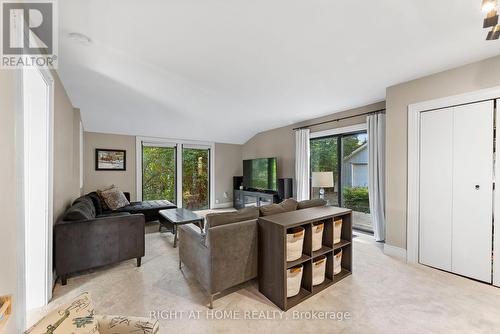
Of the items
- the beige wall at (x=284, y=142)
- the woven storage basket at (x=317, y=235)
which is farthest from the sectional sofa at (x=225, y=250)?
the beige wall at (x=284, y=142)

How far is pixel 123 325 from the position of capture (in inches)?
39.7

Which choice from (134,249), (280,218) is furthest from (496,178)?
(134,249)

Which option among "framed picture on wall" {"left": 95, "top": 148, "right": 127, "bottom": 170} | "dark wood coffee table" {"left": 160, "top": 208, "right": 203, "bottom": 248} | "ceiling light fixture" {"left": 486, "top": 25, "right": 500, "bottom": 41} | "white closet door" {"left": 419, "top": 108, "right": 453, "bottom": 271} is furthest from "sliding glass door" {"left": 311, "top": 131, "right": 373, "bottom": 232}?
"framed picture on wall" {"left": 95, "top": 148, "right": 127, "bottom": 170}

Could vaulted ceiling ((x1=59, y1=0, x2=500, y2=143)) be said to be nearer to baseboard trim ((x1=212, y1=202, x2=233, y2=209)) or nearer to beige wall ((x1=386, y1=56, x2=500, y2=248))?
beige wall ((x1=386, y1=56, x2=500, y2=248))

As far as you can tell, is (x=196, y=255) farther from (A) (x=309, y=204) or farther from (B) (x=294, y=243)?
(A) (x=309, y=204)

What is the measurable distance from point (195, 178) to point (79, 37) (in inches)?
181

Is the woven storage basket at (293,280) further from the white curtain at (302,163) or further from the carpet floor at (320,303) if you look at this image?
the white curtain at (302,163)

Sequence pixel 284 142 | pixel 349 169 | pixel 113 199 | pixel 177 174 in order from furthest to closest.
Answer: pixel 177 174 < pixel 284 142 < pixel 113 199 < pixel 349 169

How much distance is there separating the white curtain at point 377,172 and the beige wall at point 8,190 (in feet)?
13.8

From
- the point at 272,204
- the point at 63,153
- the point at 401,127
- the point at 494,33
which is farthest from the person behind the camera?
the point at 401,127

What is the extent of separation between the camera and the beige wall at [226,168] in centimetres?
663

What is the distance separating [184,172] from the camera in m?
6.05

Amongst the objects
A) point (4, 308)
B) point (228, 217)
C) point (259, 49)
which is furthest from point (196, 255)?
point (259, 49)

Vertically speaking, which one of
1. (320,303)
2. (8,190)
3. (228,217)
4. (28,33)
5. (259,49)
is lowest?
(320,303)
